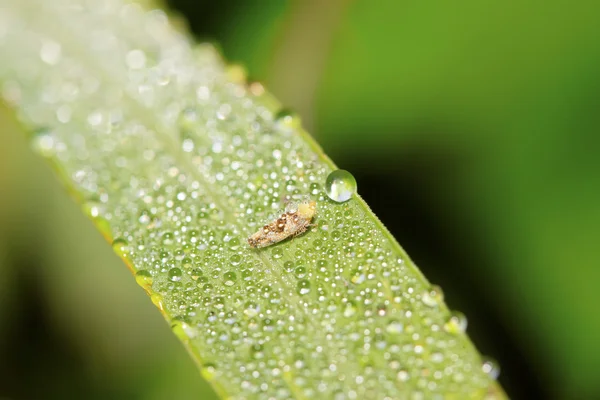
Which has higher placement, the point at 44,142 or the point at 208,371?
the point at 44,142

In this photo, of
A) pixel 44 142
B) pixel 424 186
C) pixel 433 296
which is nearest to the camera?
pixel 433 296

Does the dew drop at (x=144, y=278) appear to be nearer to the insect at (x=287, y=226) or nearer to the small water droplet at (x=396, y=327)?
the insect at (x=287, y=226)

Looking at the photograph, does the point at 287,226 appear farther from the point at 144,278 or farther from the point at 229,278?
the point at 144,278

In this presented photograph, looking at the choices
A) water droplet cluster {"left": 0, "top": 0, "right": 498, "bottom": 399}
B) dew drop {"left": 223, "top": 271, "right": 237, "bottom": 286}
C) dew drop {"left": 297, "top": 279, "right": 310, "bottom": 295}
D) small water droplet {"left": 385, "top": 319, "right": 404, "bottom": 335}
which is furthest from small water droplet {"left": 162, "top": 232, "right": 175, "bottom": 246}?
small water droplet {"left": 385, "top": 319, "right": 404, "bottom": 335}

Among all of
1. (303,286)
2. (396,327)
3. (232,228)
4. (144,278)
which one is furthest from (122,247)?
(396,327)

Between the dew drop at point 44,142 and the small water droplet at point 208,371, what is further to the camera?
the dew drop at point 44,142

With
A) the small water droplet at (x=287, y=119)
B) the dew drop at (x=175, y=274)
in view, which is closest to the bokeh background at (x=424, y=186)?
the small water droplet at (x=287, y=119)

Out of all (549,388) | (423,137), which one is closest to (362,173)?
(423,137)
